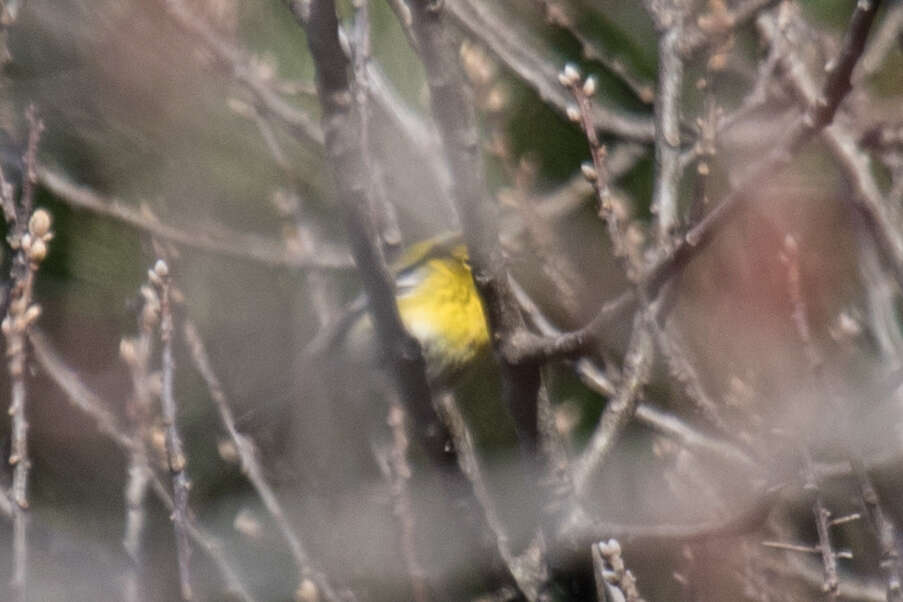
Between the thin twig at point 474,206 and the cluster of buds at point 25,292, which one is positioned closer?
the thin twig at point 474,206

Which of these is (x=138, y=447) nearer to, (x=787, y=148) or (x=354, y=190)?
(x=354, y=190)

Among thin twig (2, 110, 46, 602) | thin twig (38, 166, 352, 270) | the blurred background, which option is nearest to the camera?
thin twig (2, 110, 46, 602)

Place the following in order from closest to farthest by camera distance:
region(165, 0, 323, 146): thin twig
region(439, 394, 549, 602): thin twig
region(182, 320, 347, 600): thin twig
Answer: region(439, 394, 549, 602): thin twig → region(182, 320, 347, 600): thin twig → region(165, 0, 323, 146): thin twig

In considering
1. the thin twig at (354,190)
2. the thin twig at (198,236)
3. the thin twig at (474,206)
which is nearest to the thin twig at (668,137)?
the thin twig at (474,206)

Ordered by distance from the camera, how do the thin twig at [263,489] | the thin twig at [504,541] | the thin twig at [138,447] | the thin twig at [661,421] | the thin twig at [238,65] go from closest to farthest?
the thin twig at [504,541] → the thin twig at [138,447] → the thin twig at [263,489] → the thin twig at [661,421] → the thin twig at [238,65]

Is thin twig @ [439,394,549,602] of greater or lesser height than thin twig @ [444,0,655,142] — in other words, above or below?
below

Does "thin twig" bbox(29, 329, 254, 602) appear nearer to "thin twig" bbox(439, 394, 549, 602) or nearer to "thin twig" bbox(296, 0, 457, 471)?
"thin twig" bbox(439, 394, 549, 602)

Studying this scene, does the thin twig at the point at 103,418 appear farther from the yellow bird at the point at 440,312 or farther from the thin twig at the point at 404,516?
the yellow bird at the point at 440,312

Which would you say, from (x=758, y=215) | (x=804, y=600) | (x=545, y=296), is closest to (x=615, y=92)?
(x=545, y=296)

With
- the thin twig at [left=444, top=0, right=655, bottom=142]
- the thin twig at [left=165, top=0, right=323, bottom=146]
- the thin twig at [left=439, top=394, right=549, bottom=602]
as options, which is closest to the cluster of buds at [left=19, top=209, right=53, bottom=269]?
the thin twig at [left=439, top=394, right=549, bottom=602]

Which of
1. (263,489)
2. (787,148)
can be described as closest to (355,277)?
(263,489)

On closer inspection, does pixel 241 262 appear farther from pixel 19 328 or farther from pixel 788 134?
pixel 788 134
